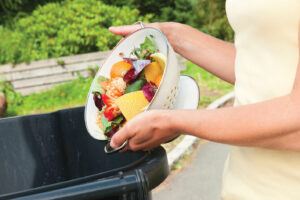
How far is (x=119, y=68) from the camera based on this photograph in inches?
55.9

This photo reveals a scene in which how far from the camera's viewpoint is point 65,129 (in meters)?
1.58

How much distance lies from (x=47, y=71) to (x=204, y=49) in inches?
183

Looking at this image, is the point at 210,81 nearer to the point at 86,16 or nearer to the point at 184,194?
the point at 86,16

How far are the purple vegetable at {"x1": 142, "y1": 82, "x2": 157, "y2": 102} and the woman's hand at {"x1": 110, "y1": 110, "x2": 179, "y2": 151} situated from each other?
200mm

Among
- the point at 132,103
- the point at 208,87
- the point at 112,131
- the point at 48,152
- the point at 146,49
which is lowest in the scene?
the point at 208,87

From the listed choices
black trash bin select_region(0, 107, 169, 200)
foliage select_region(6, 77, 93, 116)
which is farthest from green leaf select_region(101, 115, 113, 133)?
foliage select_region(6, 77, 93, 116)

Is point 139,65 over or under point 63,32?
over

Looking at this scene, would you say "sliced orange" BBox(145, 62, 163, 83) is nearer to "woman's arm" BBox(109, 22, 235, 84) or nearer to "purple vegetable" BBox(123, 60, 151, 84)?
"purple vegetable" BBox(123, 60, 151, 84)

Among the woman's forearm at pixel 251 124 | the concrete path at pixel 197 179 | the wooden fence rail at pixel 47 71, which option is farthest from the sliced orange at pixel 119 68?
the wooden fence rail at pixel 47 71

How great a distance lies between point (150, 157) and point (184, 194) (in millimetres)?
2145

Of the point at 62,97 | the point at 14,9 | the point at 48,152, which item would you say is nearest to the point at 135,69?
the point at 48,152

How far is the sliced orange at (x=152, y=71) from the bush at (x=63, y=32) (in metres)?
4.91

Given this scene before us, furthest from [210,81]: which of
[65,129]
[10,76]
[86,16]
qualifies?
[65,129]

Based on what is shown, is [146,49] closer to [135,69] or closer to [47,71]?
[135,69]
